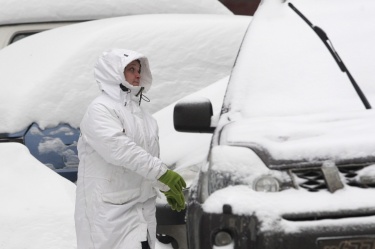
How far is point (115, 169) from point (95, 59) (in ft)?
9.91

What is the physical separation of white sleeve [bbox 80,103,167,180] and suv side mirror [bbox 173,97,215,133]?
0.76ft

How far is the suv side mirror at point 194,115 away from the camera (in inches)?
193

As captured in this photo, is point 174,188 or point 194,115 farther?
point 174,188

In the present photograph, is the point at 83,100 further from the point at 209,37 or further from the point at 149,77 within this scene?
the point at 149,77

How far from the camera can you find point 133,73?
17.1 feet

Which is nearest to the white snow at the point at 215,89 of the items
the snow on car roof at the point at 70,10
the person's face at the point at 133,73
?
the person's face at the point at 133,73

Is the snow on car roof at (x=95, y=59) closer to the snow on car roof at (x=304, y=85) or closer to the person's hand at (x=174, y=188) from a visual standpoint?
the person's hand at (x=174, y=188)

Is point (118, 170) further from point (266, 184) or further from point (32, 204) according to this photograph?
point (32, 204)

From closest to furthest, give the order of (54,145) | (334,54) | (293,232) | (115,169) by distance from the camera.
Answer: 1. (293,232)
2. (334,54)
3. (115,169)
4. (54,145)

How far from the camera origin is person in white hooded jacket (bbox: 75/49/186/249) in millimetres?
4910

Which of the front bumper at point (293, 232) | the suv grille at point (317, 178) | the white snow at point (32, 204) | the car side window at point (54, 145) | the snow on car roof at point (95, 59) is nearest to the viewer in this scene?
the front bumper at point (293, 232)

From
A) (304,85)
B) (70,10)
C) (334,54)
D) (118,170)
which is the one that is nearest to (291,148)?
(304,85)

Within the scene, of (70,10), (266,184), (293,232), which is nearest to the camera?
(293,232)

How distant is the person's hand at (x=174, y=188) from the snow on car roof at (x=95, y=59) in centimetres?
230
